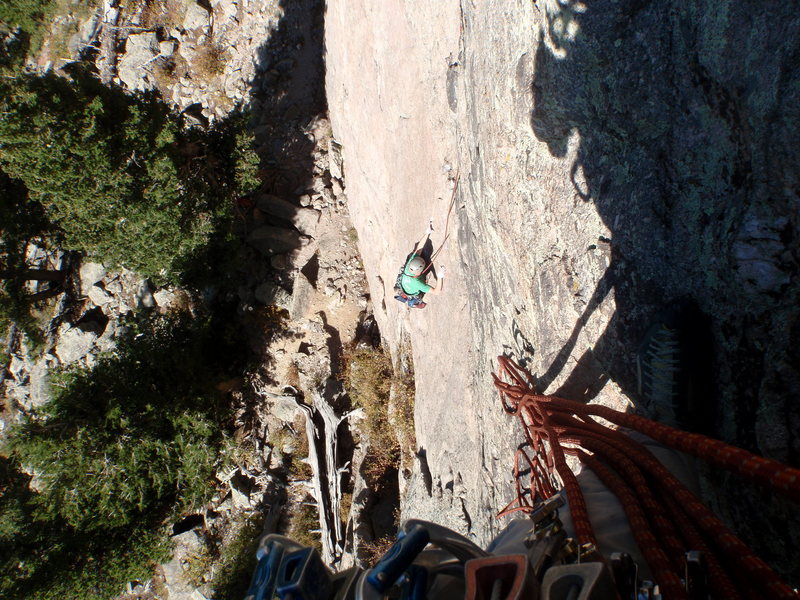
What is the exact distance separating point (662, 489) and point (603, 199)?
1.49 meters

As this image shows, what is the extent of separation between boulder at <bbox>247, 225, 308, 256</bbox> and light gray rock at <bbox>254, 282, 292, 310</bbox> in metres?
0.58

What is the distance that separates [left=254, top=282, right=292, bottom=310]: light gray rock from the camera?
27.5 feet

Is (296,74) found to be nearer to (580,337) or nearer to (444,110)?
(444,110)

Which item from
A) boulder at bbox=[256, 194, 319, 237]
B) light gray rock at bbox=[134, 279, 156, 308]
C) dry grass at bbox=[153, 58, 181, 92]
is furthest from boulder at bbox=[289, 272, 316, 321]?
dry grass at bbox=[153, 58, 181, 92]

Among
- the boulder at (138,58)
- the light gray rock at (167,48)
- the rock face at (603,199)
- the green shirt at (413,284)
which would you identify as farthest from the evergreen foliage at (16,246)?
the rock face at (603,199)

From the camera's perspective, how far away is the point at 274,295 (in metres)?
8.40

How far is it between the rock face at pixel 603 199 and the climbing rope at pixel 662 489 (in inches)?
13.9

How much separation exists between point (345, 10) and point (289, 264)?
3.85 metres

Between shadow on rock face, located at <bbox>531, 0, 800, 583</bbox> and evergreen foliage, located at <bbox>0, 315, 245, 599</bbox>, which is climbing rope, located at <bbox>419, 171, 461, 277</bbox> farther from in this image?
evergreen foliage, located at <bbox>0, 315, 245, 599</bbox>

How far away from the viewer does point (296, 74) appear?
341 inches

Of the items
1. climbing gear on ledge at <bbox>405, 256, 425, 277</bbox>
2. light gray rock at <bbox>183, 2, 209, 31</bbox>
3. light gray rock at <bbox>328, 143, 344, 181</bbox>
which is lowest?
climbing gear on ledge at <bbox>405, 256, 425, 277</bbox>

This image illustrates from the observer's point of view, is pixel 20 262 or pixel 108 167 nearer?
pixel 108 167

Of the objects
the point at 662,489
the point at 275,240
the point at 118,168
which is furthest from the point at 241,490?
the point at 662,489

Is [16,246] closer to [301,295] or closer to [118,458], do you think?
[118,458]
